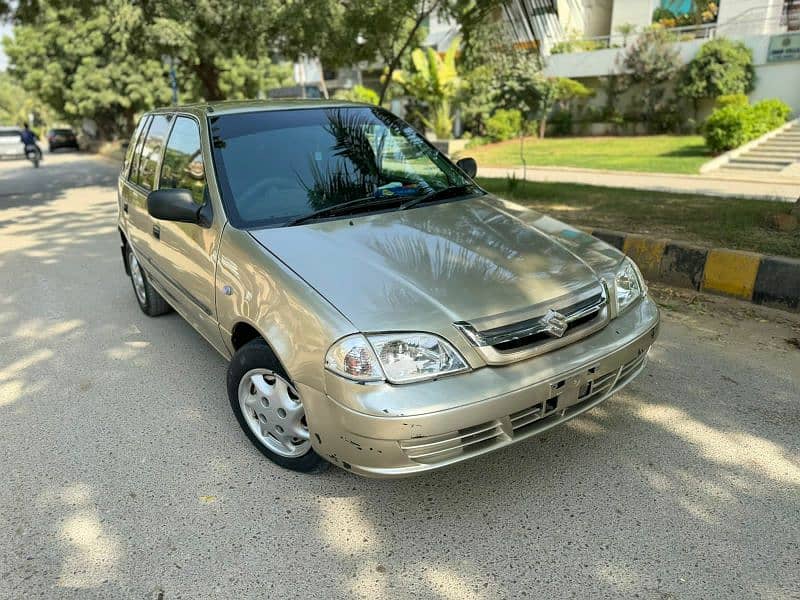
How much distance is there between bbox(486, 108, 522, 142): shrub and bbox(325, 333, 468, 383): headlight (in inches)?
877

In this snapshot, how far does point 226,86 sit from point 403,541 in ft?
113

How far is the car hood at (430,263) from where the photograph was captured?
251cm

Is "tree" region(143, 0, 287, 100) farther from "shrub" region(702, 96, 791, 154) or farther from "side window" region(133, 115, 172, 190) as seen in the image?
"shrub" region(702, 96, 791, 154)

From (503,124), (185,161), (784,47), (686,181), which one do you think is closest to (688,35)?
(784,47)

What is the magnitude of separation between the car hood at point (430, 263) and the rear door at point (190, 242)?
1.49 feet

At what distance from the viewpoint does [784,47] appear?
22172 mm

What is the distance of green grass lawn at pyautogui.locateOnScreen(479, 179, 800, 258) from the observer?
5.92 metres

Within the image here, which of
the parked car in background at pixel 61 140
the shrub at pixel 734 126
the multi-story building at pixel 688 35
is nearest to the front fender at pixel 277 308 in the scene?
the multi-story building at pixel 688 35

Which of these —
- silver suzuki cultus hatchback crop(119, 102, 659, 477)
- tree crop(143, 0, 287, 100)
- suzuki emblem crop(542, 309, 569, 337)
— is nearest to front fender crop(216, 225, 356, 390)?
Answer: silver suzuki cultus hatchback crop(119, 102, 659, 477)

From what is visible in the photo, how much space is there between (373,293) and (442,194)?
1.34 m

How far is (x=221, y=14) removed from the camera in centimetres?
1398

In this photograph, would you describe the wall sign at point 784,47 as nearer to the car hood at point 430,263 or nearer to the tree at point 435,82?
the tree at point 435,82

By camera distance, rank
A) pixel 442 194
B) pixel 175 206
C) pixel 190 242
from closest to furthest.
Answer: pixel 175 206, pixel 190 242, pixel 442 194

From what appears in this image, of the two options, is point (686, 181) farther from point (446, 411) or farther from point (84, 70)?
point (84, 70)
